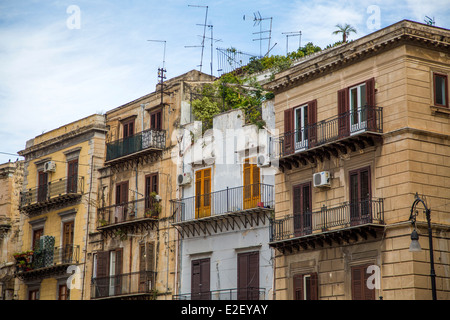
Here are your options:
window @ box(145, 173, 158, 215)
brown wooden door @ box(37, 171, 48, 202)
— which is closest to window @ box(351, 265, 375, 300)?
window @ box(145, 173, 158, 215)

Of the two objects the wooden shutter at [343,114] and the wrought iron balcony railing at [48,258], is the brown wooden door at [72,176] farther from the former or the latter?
the wooden shutter at [343,114]

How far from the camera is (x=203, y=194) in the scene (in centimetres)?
4053

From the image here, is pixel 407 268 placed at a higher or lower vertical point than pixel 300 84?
lower

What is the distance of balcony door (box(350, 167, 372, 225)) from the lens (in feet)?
104

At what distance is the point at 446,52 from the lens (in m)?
32.5

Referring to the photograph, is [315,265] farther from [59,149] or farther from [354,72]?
[59,149]

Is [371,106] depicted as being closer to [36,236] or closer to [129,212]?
[129,212]

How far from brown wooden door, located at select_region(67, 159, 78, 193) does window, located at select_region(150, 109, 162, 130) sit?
636 cm

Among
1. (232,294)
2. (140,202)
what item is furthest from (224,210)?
(140,202)

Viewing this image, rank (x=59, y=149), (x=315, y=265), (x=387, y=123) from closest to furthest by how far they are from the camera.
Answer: (x=387, y=123), (x=315, y=265), (x=59, y=149)

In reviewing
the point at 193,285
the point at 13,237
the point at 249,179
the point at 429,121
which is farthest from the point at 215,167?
the point at 13,237

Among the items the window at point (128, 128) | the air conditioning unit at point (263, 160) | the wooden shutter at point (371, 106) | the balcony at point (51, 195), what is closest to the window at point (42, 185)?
the balcony at point (51, 195)

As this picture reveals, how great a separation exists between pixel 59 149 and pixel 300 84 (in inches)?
769

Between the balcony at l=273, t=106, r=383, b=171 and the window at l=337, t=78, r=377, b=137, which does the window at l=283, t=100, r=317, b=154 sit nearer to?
the balcony at l=273, t=106, r=383, b=171
